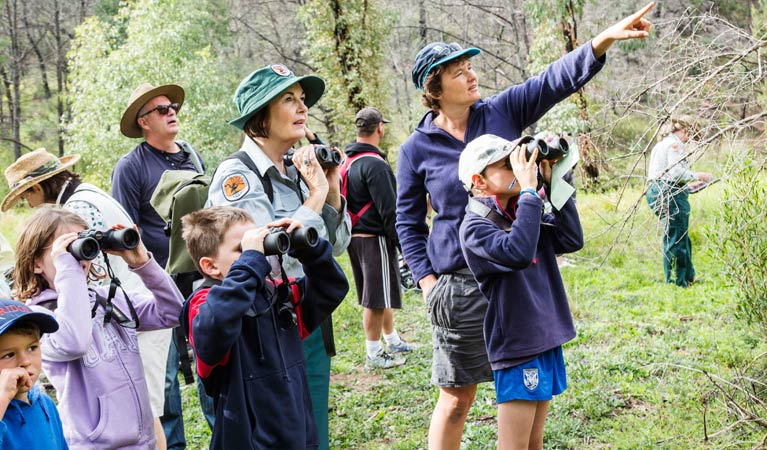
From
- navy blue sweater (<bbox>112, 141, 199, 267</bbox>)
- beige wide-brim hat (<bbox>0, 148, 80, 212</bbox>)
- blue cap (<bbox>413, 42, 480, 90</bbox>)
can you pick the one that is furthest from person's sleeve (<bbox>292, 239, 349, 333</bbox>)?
navy blue sweater (<bbox>112, 141, 199, 267</bbox>)

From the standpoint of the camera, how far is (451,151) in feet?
10.4

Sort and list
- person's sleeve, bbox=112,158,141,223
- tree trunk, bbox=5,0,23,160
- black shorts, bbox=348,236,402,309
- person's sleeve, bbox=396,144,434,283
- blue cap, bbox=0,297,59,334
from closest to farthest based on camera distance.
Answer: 1. blue cap, bbox=0,297,59,334
2. person's sleeve, bbox=396,144,434,283
3. person's sleeve, bbox=112,158,141,223
4. black shorts, bbox=348,236,402,309
5. tree trunk, bbox=5,0,23,160

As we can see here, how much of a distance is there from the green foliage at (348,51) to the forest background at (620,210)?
3 centimetres

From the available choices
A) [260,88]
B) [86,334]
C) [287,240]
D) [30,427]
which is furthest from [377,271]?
[30,427]

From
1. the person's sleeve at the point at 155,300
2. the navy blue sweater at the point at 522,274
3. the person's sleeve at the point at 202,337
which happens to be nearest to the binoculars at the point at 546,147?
the navy blue sweater at the point at 522,274

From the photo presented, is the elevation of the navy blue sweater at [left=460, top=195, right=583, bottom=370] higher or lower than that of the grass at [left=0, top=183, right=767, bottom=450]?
higher

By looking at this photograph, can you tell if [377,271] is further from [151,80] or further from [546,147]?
[151,80]

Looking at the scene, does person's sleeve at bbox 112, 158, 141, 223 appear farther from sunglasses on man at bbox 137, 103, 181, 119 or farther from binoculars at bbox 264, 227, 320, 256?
binoculars at bbox 264, 227, 320, 256

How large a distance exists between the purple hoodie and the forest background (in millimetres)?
1897

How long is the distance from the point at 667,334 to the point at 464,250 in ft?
12.1

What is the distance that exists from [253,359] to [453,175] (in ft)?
4.03

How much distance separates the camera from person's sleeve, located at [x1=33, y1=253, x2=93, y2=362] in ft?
8.36

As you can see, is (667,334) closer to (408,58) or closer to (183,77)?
(183,77)

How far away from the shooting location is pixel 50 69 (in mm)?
33250
